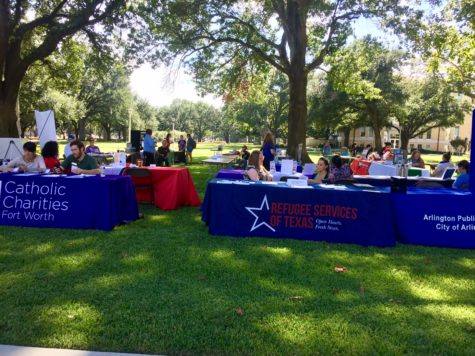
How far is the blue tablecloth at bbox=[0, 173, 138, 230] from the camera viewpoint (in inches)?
276

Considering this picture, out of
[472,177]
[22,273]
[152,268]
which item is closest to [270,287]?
[152,268]

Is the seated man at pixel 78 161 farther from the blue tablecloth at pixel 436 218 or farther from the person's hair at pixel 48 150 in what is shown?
the blue tablecloth at pixel 436 218

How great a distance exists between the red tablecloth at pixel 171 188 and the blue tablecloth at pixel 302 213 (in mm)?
2477

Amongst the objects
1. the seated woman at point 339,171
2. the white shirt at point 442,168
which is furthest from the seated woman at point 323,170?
the white shirt at point 442,168

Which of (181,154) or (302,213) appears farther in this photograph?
(181,154)

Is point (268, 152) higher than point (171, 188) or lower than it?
higher

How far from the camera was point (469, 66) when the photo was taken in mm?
24047

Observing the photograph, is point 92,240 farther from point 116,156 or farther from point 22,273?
point 116,156

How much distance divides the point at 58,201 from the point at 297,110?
14.9m

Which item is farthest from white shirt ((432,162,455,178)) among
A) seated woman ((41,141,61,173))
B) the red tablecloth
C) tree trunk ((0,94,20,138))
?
tree trunk ((0,94,20,138))

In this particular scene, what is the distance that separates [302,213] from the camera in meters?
6.75

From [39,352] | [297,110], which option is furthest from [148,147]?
[39,352]

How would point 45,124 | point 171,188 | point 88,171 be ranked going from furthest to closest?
point 45,124 < point 171,188 < point 88,171

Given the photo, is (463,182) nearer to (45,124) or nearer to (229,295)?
(229,295)
